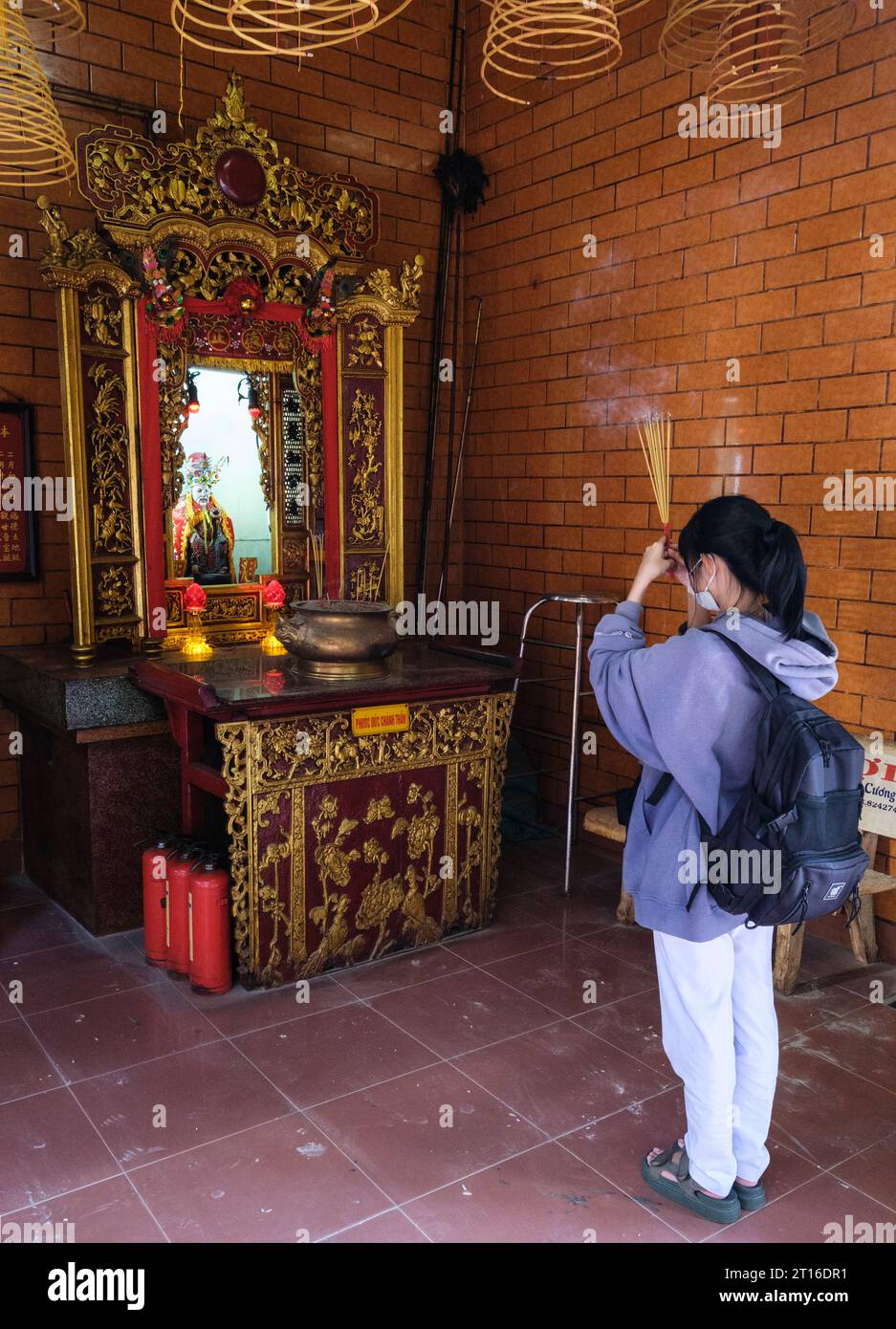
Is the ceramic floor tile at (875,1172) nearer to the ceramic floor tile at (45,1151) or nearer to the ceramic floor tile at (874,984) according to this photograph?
the ceramic floor tile at (874,984)

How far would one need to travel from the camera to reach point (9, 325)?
429 centimetres

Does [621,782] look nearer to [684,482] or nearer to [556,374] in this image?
[684,482]

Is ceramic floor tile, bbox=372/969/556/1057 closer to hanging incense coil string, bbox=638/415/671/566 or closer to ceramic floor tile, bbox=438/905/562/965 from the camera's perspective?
ceramic floor tile, bbox=438/905/562/965

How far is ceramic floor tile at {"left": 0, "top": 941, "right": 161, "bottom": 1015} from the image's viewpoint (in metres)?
3.49

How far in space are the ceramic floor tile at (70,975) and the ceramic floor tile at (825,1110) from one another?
2161mm

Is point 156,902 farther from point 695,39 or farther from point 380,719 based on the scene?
point 695,39

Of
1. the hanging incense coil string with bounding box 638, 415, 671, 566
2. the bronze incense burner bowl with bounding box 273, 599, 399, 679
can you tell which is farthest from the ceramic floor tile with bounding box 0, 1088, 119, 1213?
the hanging incense coil string with bounding box 638, 415, 671, 566

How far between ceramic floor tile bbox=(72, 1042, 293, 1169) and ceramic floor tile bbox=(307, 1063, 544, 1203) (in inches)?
8.7

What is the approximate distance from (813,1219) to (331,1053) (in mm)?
1456

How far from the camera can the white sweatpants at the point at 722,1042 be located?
2.26m

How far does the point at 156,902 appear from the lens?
3.64 metres

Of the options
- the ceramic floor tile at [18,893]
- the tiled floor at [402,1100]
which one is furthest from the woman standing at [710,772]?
the ceramic floor tile at [18,893]

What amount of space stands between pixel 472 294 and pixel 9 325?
8.52 ft

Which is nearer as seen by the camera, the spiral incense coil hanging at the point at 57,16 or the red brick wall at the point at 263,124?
the spiral incense coil hanging at the point at 57,16
